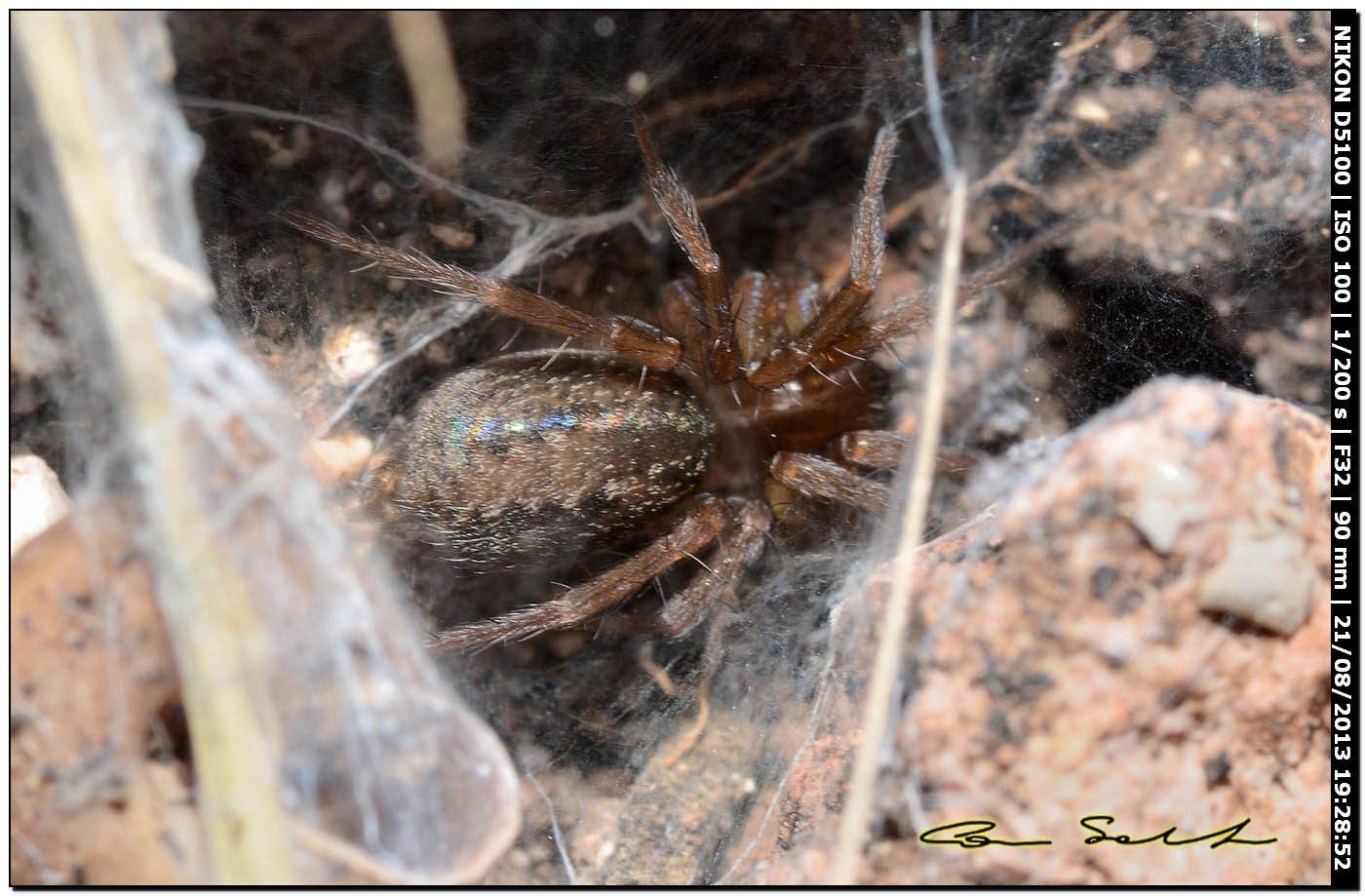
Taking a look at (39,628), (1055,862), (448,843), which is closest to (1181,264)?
(1055,862)

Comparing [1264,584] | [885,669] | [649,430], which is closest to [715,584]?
[649,430]

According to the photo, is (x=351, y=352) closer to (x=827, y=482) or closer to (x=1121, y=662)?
(x=827, y=482)

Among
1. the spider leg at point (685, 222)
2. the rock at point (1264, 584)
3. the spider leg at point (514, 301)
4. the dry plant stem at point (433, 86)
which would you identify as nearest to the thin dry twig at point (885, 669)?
the rock at point (1264, 584)

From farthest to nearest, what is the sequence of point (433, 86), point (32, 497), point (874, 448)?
point (874, 448), point (433, 86), point (32, 497)

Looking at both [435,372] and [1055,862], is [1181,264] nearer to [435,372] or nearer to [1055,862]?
[1055,862]

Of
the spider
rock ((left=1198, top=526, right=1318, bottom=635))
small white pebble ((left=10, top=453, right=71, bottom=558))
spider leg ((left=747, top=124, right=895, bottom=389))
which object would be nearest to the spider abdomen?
the spider
